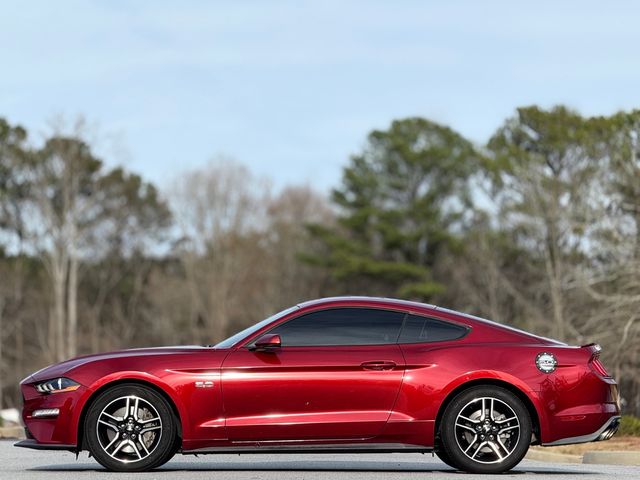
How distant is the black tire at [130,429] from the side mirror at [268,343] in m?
0.89

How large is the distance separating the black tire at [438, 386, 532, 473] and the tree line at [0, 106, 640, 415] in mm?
35894

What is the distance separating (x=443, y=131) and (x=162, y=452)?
61206 millimetres

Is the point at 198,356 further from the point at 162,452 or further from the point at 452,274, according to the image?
the point at 452,274

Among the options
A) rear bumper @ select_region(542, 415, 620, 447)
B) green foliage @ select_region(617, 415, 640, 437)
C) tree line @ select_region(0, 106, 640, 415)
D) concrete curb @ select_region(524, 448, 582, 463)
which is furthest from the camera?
tree line @ select_region(0, 106, 640, 415)

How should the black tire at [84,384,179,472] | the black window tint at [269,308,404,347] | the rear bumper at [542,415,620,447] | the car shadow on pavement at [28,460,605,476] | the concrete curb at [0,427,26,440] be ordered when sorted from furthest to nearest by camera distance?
the concrete curb at [0,427,26,440], the car shadow on pavement at [28,460,605,476], the black window tint at [269,308,404,347], the rear bumper at [542,415,620,447], the black tire at [84,384,179,472]

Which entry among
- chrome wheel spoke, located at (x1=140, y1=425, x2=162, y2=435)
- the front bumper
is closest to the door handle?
chrome wheel spoke, located at (x1=140, y1=425, x2=162, y2=435)

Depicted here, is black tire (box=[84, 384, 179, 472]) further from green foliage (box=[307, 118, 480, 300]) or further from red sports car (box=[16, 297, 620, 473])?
green foliage (box=[307, 118, 480, 300])

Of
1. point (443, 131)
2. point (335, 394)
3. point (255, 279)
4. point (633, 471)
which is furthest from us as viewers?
point (255, 279)

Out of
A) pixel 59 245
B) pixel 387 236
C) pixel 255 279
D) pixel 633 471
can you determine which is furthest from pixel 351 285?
pixel 633 471

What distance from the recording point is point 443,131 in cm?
7031

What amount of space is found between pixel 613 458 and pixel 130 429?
21.1 feet

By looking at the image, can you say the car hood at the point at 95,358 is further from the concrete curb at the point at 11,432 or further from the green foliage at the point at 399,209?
the green foliage at the point at 399,209

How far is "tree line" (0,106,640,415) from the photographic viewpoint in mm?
55438

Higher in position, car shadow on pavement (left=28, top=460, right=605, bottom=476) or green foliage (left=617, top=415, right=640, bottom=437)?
car shadow on pavement (left=28, top=460, right=605, bottom=476)
